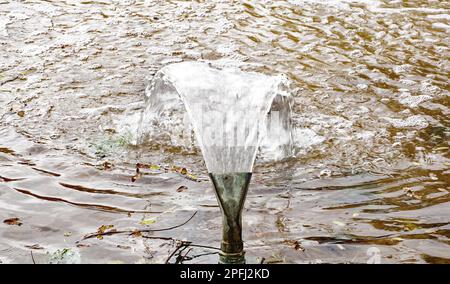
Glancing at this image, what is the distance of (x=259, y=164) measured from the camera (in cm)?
471

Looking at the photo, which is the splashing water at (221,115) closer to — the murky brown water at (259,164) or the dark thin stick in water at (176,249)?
the murky brown water at (259,164)

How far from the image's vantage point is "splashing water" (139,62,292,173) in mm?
3598

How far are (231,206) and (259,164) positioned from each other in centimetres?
156

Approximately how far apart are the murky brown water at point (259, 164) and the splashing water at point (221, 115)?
0.21m

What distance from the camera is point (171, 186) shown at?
14.2 feet

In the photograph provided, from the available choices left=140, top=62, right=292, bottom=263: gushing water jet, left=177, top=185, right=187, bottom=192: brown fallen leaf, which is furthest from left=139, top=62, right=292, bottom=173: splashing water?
left=177, top=185, right=187, bottom=192: brown fallen leaf

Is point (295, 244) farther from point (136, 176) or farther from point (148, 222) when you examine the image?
point (136, 176)

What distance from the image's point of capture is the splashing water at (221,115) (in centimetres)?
360

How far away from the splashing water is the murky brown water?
0.69 ft

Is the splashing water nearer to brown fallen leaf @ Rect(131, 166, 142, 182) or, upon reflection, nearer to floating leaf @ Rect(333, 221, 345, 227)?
brown fallen leaf @ Rect(131, 166, 142, 182)

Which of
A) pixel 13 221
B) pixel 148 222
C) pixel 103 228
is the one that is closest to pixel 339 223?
pixel 148 222
